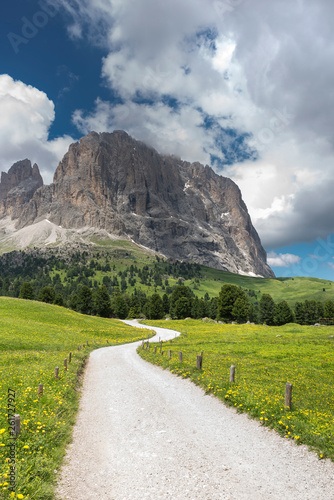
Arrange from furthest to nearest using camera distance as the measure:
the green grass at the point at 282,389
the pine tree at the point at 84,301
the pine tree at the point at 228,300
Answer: the pine tree at the point at 84,301
the pine tree at the point at 228,300
the green grass at the point at 282,389

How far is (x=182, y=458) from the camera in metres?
10.1

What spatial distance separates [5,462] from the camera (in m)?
8.23

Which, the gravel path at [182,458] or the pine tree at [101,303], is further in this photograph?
the pine tree at [101,303]

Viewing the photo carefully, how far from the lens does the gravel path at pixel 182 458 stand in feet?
26.8

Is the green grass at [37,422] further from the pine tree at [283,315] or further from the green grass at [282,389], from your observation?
the pine tree at [283,315]

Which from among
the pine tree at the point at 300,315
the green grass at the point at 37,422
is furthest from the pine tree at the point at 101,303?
the green grass at the point at 37,422

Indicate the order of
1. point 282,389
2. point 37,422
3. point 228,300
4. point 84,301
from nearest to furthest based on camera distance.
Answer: point 37,422
point 282,389
point 228,300
point 84,301

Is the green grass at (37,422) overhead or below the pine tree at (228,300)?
below

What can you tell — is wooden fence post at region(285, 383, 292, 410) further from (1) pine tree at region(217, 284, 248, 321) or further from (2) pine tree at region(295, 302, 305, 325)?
(2) pine tree at region(295, 302, 305, 325)

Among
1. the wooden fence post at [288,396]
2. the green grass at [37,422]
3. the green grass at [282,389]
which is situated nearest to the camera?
the green grass at [37,422]

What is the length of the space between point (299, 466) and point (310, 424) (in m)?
2.97

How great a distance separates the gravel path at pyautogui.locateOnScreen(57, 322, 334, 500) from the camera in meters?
8.17

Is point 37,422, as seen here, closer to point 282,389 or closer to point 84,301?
point 282,389

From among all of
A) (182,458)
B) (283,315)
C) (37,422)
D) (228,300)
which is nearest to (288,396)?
(182,458)
